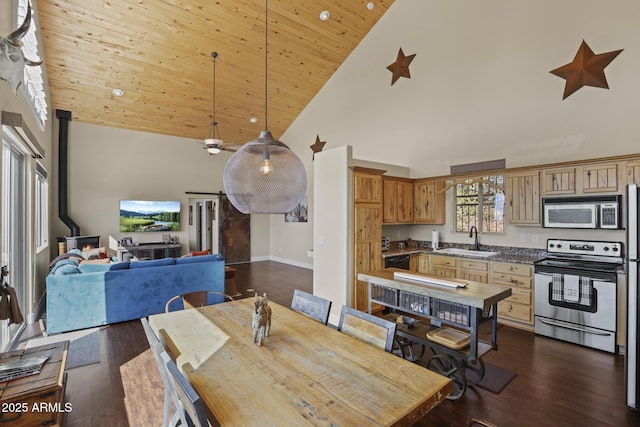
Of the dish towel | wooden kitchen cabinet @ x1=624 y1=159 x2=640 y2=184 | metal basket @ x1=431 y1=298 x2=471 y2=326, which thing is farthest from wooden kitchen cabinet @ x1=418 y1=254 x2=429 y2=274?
wooden kitchen cabinet @ x1=624 y1=159 x2=640 y2=184

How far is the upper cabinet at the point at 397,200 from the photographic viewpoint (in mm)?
5230

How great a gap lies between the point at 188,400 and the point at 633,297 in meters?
3.05

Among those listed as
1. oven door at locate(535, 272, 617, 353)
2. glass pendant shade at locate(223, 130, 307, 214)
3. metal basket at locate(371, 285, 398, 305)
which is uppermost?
glass pendant shade at locate(223, 130, 307, 214)

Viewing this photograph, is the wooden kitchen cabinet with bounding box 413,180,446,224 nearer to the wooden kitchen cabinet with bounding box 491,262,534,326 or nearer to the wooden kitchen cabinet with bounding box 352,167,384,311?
the wooden kitchen cabinet with bounding box 352,167,384,311

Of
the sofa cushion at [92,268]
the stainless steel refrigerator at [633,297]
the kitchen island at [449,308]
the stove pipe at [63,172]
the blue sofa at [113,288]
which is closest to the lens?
the stainless steel refrigerator at [633,297]

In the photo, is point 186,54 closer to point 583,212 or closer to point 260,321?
point 260,321

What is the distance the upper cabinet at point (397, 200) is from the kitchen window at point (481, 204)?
2.71ft

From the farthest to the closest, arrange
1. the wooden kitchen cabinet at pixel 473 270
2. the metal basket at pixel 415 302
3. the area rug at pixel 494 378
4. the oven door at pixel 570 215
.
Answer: the wooden kitchen cabinet at pixel 473 270, the oven door at pixel 570 215, the metal basket at pixel 415 302, the area rug at pixel 494 378

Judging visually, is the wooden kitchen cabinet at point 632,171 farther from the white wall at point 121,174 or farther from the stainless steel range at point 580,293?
the white wall at point 121,174

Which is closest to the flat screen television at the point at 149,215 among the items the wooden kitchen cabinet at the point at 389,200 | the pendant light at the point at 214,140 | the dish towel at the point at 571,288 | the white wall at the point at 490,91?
the pendant light at the point at 214,140

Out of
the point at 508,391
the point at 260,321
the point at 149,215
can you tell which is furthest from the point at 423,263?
the point at 149,215

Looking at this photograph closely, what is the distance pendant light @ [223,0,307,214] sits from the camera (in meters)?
1.80

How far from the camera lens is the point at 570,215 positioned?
12.8 feet

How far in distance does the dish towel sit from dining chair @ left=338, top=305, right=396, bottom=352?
2.97 meters
